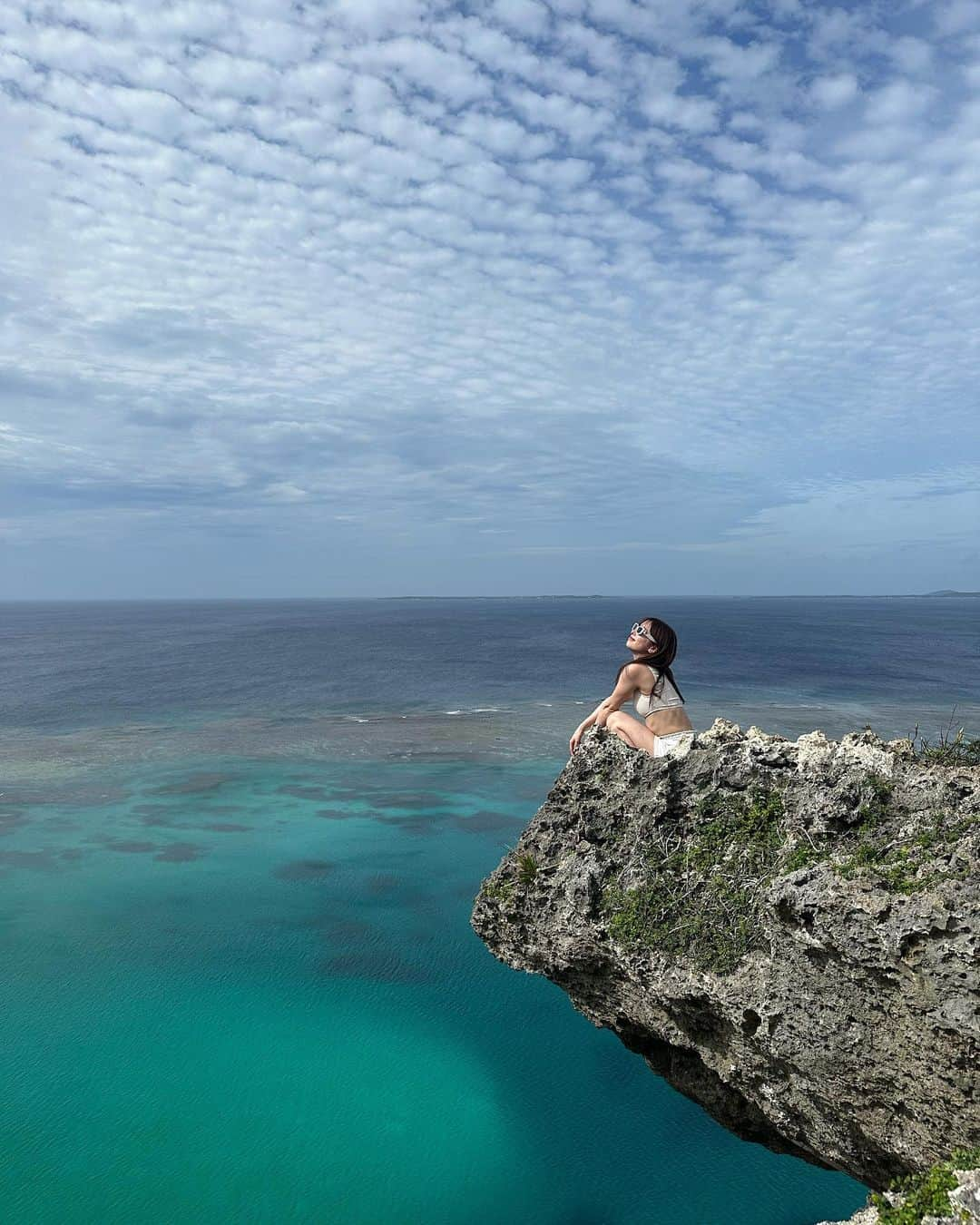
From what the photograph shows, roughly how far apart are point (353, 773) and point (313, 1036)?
2047cm

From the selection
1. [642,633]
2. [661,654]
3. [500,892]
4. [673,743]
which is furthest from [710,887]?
[642,633]

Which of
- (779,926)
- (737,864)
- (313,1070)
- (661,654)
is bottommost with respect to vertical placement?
(313,1070)

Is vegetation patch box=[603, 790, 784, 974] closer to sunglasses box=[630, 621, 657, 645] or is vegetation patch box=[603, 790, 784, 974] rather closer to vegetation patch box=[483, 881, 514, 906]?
vegetation patch box=[483, 881, 514, 906]

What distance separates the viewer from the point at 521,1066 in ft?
50.4

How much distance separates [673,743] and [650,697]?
73cm

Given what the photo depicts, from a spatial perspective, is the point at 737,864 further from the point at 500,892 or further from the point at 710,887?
the point at 500,892

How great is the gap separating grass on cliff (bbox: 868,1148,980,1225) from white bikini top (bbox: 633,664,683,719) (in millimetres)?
5387

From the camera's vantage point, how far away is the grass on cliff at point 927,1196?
637 centimetres

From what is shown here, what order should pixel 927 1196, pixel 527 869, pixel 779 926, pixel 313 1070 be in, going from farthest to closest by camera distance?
pixel 313 1070
pixel 527 869
pixel 779 926
pixel 927 1196

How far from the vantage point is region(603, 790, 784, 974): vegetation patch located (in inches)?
343

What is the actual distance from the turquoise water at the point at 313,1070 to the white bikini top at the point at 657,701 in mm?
8448

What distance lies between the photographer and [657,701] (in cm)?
1037

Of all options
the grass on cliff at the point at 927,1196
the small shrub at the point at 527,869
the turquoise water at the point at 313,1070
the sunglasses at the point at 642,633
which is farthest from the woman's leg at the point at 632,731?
the turquoise water at the point at 313,1070

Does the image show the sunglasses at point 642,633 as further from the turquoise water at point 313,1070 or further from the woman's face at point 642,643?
the turquoise water at point 313,1070
